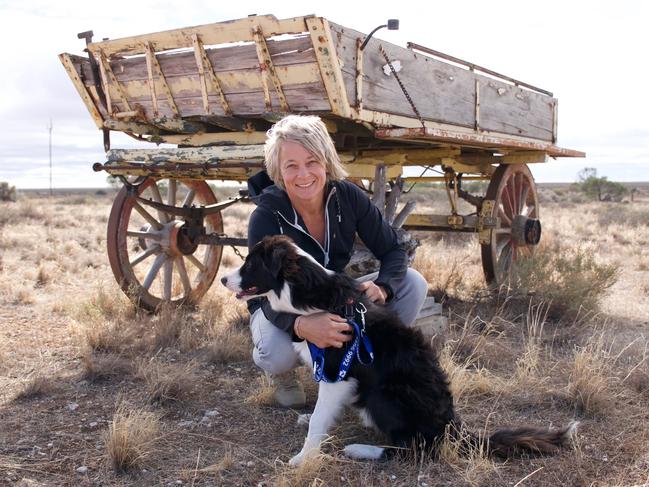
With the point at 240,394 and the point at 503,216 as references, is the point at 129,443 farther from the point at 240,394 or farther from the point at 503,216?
the point at 503,216

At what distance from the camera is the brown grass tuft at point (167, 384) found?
13.6 feet

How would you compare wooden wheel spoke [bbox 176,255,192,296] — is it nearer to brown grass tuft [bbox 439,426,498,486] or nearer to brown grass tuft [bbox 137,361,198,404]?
brown grass tuft [bbox 137,361,198,404]

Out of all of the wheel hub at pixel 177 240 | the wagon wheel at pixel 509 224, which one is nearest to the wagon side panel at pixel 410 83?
the wagon wheel at pixel 509 224

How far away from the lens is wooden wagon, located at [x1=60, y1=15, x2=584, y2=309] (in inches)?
185

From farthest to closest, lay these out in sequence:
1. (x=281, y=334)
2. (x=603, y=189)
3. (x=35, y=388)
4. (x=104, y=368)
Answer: (x=603, y=189), (x=104, y=368), (x=35, y=388), (x=281, y=334)

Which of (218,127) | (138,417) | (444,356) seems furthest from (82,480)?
(218,127)

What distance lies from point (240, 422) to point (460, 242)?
10609mm

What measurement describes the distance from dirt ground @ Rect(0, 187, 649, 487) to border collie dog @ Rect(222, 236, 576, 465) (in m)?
0.11

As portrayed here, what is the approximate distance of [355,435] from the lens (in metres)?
3.64

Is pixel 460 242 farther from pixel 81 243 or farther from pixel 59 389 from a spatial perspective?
pixel 59 389

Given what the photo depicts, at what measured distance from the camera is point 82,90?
19.6ft

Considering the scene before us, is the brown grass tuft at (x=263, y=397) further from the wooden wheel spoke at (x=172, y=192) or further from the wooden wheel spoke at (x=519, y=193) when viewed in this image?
the wooden wheel spoke at (x=519, y=193)

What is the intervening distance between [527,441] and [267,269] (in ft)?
5.19

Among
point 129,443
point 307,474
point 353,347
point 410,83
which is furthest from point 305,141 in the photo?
point 410,83
